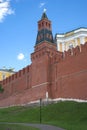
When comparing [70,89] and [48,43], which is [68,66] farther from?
[48,43]

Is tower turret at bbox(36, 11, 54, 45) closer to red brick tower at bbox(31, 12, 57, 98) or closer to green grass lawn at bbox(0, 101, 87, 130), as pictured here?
red brick tower at bbox(31, 12, 57, 98)

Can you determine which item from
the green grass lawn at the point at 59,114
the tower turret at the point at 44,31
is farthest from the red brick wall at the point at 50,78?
the green grass lawn at the point at 59,114

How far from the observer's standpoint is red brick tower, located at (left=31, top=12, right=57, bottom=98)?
42062 millimetres

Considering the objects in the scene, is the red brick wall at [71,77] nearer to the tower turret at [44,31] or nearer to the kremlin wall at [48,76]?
the kremlin wall at [48,76]

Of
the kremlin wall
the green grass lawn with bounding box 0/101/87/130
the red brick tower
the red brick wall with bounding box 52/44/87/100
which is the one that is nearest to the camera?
the green grass lawn with bounding box 0/101/87/130

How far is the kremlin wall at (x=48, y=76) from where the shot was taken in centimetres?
3674

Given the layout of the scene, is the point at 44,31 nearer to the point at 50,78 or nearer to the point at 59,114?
the point at 50,78

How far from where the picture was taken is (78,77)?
36531 millimetres

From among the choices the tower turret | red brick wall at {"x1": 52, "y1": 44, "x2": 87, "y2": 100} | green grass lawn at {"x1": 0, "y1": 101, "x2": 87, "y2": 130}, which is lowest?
green grass lawn at {"x1": 0, "y1": 101, "x2": 87, "y2": 130}

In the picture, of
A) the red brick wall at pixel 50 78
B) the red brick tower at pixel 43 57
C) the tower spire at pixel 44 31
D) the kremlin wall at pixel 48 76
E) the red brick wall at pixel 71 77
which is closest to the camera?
the red brick wall at pixel 71 77

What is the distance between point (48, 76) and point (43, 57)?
3.12 m

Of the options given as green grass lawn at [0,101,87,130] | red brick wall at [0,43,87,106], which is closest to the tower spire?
red brick wall at [0,43,87,106]

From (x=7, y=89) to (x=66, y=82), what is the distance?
18.2 meters

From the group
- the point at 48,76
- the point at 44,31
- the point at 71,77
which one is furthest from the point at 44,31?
the point at 71,77
